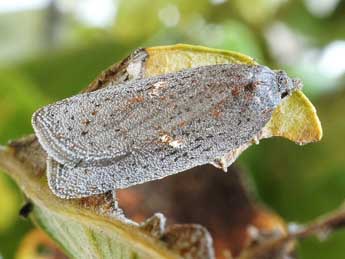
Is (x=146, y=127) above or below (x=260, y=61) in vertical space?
above

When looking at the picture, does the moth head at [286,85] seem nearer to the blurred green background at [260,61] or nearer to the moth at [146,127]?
the moth at [146,127]

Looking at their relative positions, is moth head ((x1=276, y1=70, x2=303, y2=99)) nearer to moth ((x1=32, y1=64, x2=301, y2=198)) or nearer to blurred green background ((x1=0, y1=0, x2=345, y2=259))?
moth ((x1=32, y1=64, x2=301, y2=198))

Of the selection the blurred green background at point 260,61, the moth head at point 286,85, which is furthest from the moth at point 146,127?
the blurred green background at point 260,61

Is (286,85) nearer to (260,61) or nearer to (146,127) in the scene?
(146,127)

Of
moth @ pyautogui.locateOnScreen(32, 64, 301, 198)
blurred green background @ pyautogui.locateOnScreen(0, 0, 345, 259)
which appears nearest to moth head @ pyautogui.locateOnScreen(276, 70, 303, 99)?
moth @ pyautogui.locateOnScreen(32, 64, 301, 198)

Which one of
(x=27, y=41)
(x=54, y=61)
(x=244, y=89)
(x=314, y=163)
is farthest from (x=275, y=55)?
(x=244, y=89)

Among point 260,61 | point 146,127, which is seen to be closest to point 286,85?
point 146,127
